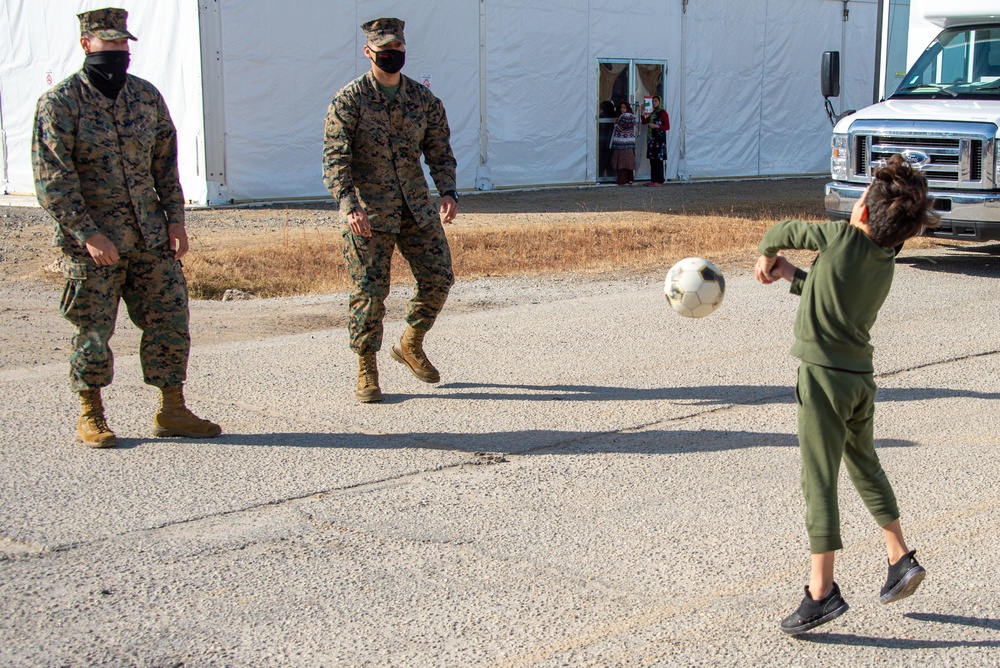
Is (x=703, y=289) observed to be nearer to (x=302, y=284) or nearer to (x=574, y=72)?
(x=302, y=284)

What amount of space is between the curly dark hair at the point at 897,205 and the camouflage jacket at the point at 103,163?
11.7 feet

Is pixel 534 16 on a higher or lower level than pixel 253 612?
higher

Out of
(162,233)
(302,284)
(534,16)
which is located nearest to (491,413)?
(162,233)

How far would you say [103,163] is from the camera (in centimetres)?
549

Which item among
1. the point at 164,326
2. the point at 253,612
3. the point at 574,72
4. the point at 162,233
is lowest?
the point at 253,612

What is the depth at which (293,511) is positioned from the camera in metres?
4.75

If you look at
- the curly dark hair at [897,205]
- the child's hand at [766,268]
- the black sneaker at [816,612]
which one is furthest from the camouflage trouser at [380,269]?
the black sneaker at [816,612]

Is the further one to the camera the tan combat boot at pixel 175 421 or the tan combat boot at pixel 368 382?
the tan combat boot at pixel 368 382

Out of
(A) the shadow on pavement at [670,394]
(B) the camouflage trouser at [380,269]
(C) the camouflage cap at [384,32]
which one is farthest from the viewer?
(A) the shadow on pavement at [670,394]

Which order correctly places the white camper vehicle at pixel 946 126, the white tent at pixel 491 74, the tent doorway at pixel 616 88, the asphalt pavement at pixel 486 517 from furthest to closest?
the tent doorway at pixel 616 88
the white tent at pixel 491 74
the white camper vehicle at pixel 946 126
the asphalt pavement at pixel 486 517

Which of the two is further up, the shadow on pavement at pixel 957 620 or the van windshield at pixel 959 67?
the van windshield at pixel 959 67

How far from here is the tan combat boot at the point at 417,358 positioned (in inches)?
274

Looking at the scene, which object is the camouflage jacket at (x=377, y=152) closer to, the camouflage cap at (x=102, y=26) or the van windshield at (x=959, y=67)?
the camouflage cap at (x=102, y=26)

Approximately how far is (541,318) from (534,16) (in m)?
14.2
